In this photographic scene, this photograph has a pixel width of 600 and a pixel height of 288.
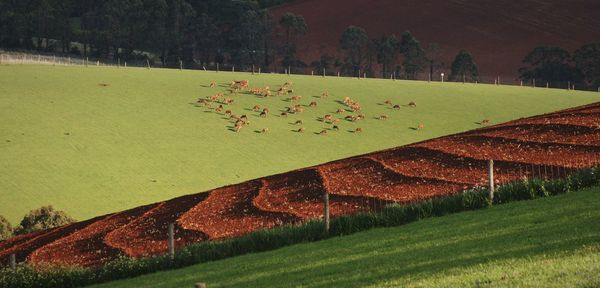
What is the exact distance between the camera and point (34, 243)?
1709 inches

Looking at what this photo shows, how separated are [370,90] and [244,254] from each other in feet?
273

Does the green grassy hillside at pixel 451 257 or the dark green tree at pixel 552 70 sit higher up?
the dark green tree at pixel 552 70

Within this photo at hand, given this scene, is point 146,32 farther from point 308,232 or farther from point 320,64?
point 308,232

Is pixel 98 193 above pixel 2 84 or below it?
below

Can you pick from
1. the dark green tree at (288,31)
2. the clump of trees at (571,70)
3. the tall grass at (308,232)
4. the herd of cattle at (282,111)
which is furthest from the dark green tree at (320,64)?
the tall grass at (308,232)

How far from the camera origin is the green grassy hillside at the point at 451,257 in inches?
787

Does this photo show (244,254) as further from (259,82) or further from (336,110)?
(259,82)

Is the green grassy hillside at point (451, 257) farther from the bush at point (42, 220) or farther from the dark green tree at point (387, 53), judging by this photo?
the dark green tree at point (387, 53)

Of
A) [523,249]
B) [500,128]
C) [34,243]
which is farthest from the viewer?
[500,128]

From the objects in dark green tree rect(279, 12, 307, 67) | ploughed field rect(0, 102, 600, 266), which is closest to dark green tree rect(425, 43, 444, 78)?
dark green tree rect(279, 12, 307, 67)

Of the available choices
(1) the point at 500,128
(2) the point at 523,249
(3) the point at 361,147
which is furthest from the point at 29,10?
(2) the point at 523,249

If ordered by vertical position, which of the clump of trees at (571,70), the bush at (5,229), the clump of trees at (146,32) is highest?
the clump of trees at (146,32)

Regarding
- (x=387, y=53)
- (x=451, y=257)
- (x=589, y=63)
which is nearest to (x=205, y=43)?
(x=387, y=53)

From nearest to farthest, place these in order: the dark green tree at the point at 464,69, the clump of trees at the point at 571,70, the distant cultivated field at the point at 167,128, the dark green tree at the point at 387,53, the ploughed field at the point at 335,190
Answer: the ploughed field at the point at 335,190
the distant cultivated field at the point at 167,128
the clump of trees at the point at 571,70
the dark green tree at the point at 464,69
the dark green tree at the point at 387,53
